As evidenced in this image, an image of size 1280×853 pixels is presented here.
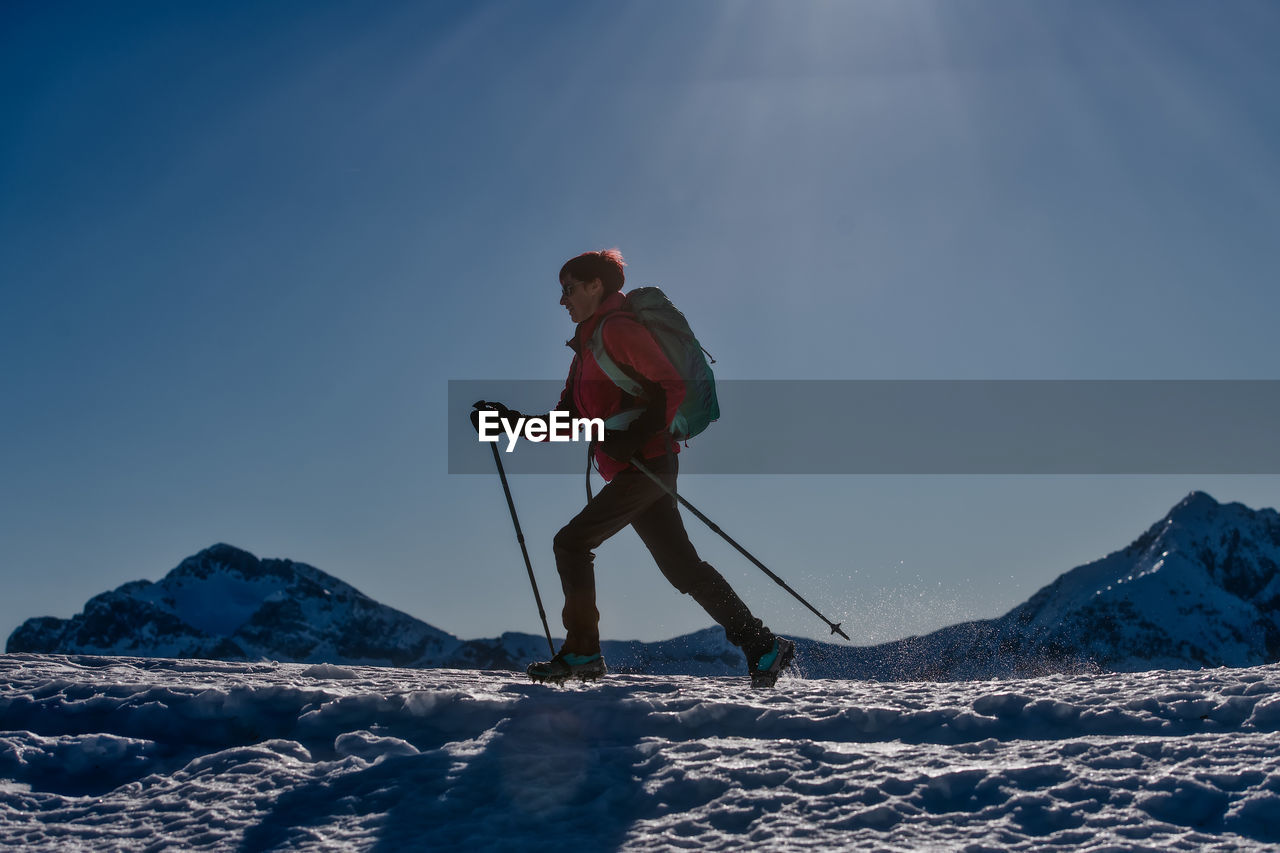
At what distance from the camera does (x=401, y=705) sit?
166 inches

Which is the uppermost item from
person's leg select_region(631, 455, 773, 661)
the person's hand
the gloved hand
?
the gloved hand

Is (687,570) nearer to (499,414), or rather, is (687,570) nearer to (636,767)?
(499,414)

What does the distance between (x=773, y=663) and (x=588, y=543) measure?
1321mm

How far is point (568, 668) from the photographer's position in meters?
5.37

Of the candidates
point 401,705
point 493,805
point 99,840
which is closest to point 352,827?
point 493,805

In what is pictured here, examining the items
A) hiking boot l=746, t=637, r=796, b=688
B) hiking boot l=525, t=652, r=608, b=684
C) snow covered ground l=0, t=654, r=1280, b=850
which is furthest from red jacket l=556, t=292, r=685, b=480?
snow covered ground l=0, t=654, r=1280, b=850

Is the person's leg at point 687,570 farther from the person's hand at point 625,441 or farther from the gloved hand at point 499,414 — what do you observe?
the gloved hand at point 499,414

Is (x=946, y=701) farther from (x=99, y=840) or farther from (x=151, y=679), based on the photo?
(x=151, y=679)

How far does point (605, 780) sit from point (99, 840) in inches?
66.5

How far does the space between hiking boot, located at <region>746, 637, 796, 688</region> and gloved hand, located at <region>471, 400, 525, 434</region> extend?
2.14 meters

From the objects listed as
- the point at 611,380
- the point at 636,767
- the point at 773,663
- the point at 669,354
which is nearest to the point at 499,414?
the point at 611,380

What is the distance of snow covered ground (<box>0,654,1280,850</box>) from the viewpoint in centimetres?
281

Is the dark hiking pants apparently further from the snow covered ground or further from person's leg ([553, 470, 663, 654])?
the snow covered ground

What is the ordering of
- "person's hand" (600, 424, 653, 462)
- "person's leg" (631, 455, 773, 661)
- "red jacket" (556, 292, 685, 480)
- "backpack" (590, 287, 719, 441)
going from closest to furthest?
"red jacket" (556, 292, 685, 480) → "backpack" (590, 287, 719, 441) → "person's hand" (600, 424, 653, 462) → "person's leg" (631, 455, 773, 661)
